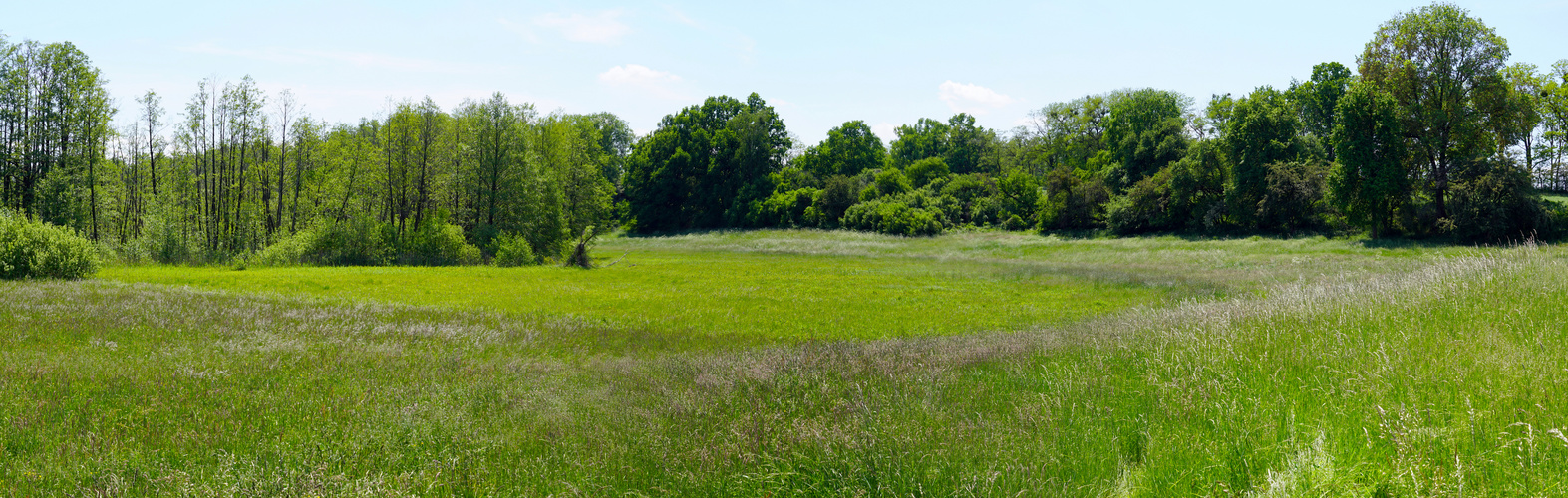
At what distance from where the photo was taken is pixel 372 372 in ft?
30.2

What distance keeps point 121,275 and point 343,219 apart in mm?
18530

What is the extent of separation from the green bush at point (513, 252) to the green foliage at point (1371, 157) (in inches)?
1994

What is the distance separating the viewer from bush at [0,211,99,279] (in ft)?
70.8

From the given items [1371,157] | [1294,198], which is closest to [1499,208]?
[1371,157]

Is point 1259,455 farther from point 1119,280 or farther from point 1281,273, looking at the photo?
point 1281,273

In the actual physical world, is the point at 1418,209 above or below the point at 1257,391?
above

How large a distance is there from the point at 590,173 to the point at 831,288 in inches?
1547

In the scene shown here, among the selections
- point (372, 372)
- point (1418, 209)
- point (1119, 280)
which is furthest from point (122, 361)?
point (1418, 209)

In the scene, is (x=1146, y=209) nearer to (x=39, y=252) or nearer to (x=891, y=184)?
(x=891, y=184)

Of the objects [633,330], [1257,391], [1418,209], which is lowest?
[633,330]

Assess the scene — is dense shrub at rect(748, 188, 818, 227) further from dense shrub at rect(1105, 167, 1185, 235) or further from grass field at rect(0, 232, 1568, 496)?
grass field at rect(0, 232, 1568, 496)

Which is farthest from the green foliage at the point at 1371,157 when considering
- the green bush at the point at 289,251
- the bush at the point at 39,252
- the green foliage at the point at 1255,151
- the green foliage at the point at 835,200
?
the green bush at the point at 289,251

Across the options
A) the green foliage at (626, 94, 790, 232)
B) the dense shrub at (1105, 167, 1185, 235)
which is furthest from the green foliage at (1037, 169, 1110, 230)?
the green foliage at (626, 94, 790, 232)

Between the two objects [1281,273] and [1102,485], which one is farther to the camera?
[1281,273]
